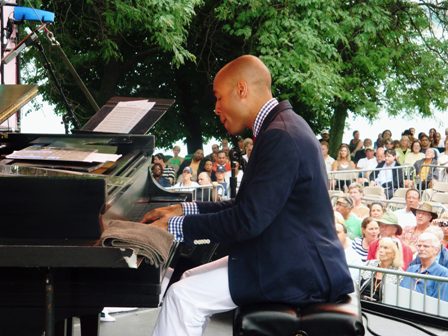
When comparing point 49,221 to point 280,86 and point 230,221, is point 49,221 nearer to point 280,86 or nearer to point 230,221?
point 230,221

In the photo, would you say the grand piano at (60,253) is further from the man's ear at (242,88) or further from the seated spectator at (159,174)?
the seated spectator at (159,174)

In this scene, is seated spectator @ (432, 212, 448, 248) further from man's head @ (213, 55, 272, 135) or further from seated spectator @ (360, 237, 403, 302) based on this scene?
man's head @ (213, 55, 272, 135)

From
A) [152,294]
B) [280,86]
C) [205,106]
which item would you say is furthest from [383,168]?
[152,294]

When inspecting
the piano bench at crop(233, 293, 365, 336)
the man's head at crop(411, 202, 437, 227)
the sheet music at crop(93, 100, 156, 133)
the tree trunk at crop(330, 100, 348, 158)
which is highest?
the tree trunk at crop(330, 100, 348, 158)

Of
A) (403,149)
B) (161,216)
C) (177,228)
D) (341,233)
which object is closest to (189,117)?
(403,149)

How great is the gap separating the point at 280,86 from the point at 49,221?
1402 cm

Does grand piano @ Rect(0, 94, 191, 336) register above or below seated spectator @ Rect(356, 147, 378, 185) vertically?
below

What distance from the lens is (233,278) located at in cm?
336

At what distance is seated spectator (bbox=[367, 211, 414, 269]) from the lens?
7.77 metres

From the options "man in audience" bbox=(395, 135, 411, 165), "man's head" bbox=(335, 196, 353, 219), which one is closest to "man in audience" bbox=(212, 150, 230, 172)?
"man in audience" bbox=(395, 135, 411, 165)

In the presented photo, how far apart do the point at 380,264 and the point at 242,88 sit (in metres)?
4.51

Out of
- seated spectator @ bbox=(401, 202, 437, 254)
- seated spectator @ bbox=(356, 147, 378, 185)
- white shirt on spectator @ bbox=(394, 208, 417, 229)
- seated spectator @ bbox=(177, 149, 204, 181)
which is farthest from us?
seated spectator @ bbox=(356, 147, 378, 185)

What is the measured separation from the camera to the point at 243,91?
11.0ft

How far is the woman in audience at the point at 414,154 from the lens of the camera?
42.9ft
